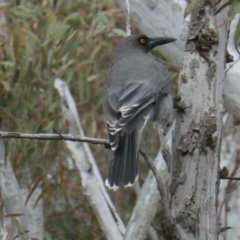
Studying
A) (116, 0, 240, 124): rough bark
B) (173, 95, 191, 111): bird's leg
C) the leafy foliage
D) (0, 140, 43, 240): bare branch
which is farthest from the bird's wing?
(0, 140, 43, 240): bare branch

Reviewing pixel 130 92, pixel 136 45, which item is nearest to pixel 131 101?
pixel 130 92

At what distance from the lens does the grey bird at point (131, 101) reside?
3115 millimetres

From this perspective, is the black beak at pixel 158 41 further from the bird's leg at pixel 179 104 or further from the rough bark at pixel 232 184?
the rough bark at pixel 232 184

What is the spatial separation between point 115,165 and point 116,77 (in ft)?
2.62

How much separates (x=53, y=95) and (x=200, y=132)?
2790mm

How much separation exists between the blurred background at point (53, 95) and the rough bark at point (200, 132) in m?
1.95

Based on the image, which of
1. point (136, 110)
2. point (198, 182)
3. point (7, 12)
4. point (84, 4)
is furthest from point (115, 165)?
point (7, 12)

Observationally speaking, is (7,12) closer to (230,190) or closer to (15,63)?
(15,63)

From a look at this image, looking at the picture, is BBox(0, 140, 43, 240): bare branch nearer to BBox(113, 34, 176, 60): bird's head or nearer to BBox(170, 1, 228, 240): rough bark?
BBox(113, 34, 176, 60): bird's head

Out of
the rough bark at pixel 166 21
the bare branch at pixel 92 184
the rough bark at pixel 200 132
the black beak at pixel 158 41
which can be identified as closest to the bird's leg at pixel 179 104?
the rough bark at pixel 200 132

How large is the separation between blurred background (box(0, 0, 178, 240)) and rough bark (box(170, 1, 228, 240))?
195 centimetres

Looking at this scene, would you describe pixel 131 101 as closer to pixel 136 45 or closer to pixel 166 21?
pixel 136 45

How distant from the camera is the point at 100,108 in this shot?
5.49 meters

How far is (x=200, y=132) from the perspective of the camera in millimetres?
2656
